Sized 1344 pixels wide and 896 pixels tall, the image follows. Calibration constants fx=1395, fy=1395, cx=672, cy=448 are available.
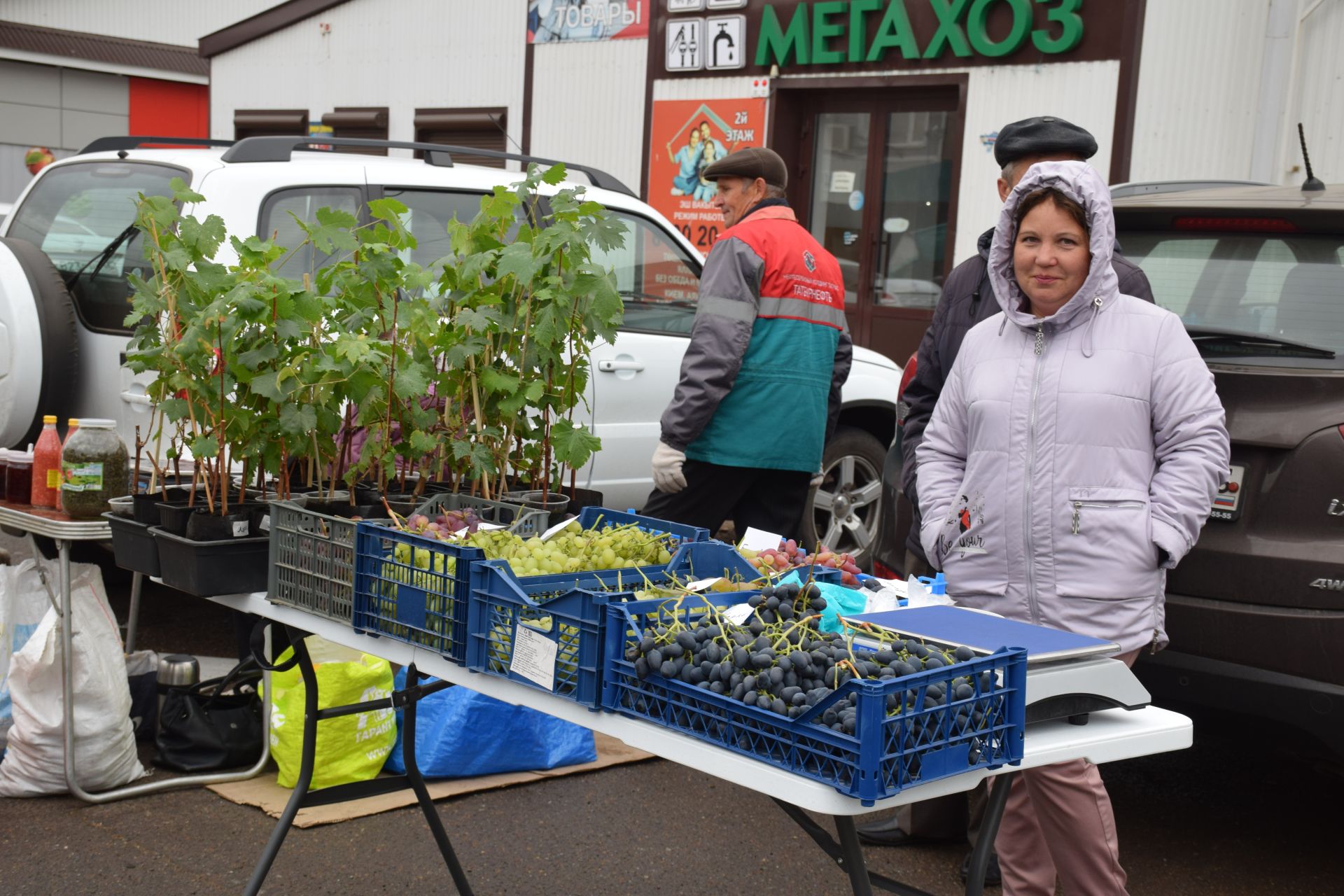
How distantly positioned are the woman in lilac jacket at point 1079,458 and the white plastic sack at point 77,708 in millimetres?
2674

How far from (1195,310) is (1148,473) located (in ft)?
4.17

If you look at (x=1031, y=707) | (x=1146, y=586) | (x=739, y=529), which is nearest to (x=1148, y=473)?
(x=1146, y=586)

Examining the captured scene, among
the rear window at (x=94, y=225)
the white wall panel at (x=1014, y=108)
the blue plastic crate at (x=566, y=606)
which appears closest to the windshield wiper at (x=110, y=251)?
the rear window at (x=94, y=225)

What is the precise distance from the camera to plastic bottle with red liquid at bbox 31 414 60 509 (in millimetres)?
4152

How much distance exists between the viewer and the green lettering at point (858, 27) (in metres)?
11.3

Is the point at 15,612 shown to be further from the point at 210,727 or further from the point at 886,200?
the point at 886,200

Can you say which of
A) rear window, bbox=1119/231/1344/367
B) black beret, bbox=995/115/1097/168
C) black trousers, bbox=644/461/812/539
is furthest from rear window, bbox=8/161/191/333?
rear window, bbox=1119/231/1344/367

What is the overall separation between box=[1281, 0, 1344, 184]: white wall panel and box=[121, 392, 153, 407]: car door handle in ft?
24.2

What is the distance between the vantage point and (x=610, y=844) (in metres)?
4.07

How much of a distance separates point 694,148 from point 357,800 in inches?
361

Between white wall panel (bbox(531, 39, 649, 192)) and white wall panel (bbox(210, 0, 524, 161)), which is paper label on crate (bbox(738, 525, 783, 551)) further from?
white wall panel (bbox(210, 0, 524, 161))

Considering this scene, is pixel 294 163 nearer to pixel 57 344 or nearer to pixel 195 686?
pixel 57 344

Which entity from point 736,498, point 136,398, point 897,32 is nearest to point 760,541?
point 736,498

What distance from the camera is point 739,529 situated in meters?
5.18
